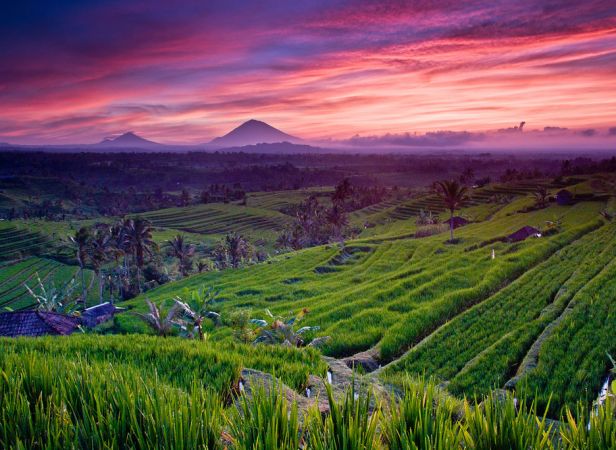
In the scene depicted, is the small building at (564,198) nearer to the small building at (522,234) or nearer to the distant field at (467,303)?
the distant field at (467,303)

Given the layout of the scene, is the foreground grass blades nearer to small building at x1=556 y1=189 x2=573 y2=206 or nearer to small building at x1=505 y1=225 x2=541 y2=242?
small building at x1=505 y1=225 x2=541 y2=242

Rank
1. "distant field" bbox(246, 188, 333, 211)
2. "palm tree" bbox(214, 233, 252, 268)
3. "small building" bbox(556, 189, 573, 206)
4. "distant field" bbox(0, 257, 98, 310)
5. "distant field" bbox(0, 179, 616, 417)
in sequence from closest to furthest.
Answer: "distant field" bbox(0, 179, 616, 417) → "small building" bbox(556, 189, 573, 206) → "palm tree" bbox(214, 233, 252, 268) → "distant field" bbox(0, 257, 98, 310) → "distant field" bbox(246, 188, 333, 211)

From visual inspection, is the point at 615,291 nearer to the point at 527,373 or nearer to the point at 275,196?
the point at 527,373

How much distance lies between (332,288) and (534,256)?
15701 mm

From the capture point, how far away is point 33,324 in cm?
3453

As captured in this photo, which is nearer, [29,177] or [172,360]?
[172,360]

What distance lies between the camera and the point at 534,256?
1145 inches

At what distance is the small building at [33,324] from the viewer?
33.8 meters

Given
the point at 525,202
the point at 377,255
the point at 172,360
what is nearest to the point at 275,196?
the point at 525,202

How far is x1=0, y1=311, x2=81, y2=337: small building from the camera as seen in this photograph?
111 feet

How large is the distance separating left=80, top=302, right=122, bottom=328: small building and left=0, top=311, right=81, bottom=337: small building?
3425 millimetres

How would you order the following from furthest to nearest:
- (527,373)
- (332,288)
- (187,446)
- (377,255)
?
(377,255), (332,288), (527,373), (187,446)

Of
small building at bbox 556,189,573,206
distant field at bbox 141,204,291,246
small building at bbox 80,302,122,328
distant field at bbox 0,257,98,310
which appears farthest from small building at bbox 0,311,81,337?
distant field at bbox 141,204,291,246

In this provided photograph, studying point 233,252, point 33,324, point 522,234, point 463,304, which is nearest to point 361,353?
point 463,304
